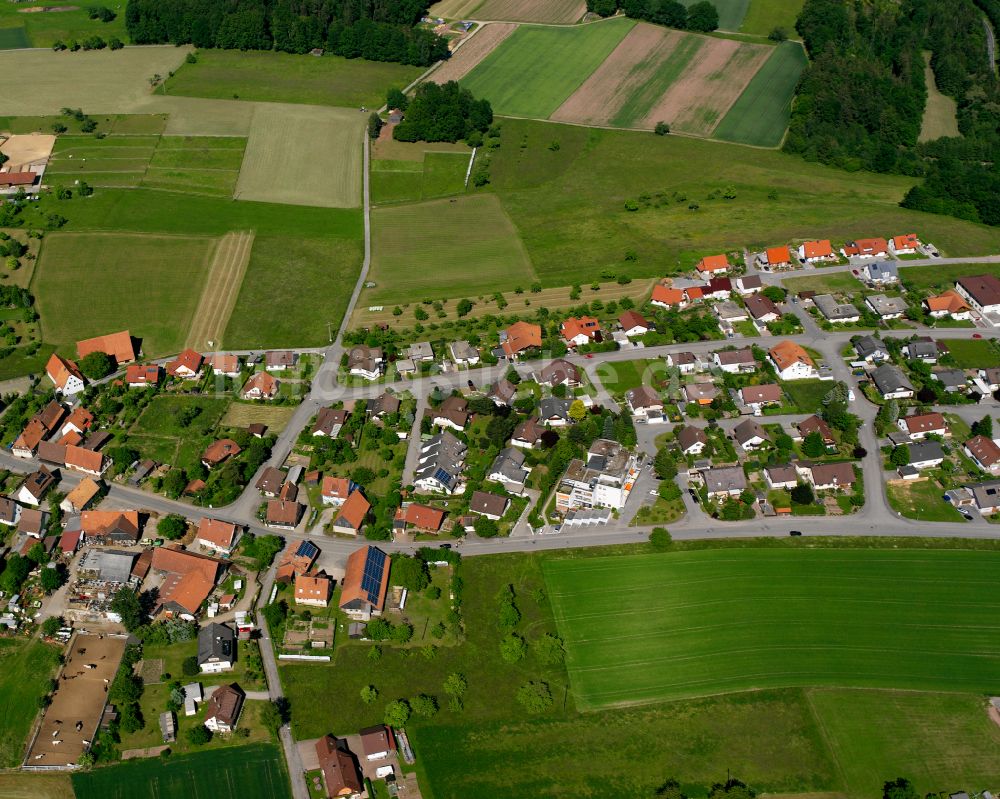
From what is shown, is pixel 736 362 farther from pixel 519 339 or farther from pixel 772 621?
pixel 772 621

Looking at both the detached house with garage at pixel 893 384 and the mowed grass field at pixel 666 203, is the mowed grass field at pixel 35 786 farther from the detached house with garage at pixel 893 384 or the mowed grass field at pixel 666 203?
the detached house with garage at pixel 893 384

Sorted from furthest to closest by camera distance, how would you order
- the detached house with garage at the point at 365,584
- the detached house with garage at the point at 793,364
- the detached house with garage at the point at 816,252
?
the detached house with garage at the point at 816,252
the detached house with garage at the point at 793,364
the detached house with garage at the point at 365,584

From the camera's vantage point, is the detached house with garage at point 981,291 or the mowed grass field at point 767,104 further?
the mowed grass field at point 767,104

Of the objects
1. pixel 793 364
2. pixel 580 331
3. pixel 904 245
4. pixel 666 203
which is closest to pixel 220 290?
pixel 580 331

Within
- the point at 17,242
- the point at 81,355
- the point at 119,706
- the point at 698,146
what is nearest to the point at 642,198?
the point at 698,146

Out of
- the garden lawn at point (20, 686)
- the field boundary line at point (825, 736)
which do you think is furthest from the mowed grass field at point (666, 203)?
the garden lawn at point (20, 686)

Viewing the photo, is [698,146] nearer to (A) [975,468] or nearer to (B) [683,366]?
(B) [683,366]
